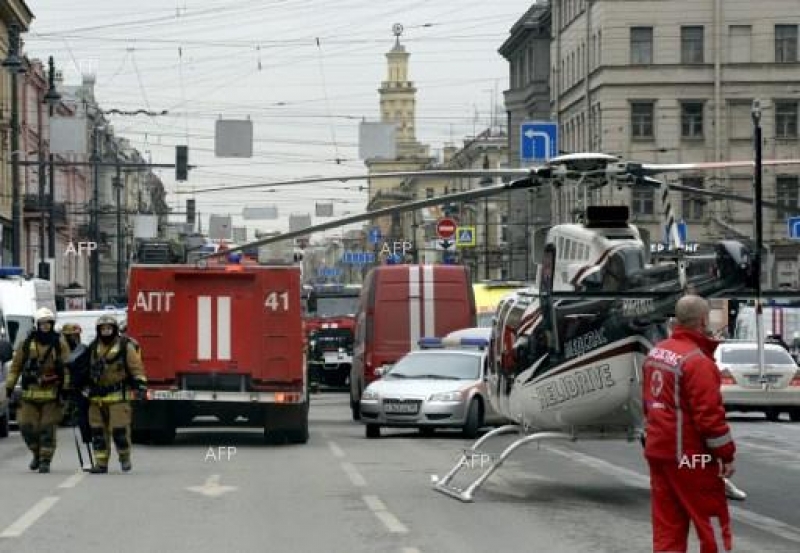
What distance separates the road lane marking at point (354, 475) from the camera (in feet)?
65.0

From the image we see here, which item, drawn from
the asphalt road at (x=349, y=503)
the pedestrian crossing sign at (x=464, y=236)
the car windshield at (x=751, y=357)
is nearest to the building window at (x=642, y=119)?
the pedestrian crossing sign at (x=464, y=236)

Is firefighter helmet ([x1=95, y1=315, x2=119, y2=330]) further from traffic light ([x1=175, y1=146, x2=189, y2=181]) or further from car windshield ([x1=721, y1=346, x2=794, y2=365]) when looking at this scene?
traffic light ([x1=175, y1=146, x2=189, y2=181])

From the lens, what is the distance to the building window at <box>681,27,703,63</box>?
3167 inches

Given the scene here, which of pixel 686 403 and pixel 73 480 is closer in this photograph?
pixel 686 403

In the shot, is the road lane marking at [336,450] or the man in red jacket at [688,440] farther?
the road lane marking at [336,450]

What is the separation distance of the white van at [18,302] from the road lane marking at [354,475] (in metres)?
13.6

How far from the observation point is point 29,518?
1581cm

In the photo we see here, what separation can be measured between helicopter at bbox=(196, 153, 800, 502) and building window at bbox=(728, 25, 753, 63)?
2471 inches

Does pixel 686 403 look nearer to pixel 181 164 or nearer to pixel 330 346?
pixel 181 164

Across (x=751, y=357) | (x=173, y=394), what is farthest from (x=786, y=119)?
(x=173, y=394)

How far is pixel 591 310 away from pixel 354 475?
14.7 feet

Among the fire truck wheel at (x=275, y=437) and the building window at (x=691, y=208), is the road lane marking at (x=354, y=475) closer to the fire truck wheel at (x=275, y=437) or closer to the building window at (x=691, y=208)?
the fire truck wheel at (x=275, y=437)

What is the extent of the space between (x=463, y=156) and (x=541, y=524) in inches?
4576

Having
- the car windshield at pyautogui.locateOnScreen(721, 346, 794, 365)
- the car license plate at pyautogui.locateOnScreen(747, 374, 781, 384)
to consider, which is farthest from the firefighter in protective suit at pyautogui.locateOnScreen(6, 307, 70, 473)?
the car windshield at pyautogui.locateOnScreen(721, 346, 794, 365)
